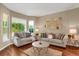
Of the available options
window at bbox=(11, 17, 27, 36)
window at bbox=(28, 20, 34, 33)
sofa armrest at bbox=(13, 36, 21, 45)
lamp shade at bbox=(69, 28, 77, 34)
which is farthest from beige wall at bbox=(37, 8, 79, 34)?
sofa armrest at bbox=(13, 36, 21, 45)

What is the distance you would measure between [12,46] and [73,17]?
8.99ft

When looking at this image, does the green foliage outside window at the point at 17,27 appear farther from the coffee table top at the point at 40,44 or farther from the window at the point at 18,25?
the coffee table top at the point at 40,44

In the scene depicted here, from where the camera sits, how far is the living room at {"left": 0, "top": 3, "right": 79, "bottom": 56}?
224cm

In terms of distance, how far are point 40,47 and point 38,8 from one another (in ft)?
4.74

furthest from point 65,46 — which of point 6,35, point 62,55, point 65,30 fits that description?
point 6,35

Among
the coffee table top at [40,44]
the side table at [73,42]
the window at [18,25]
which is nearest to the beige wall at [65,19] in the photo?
the side table at [73,42]

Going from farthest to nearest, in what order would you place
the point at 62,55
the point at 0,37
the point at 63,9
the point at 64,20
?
the point at 0,37 → the point at 64,20 → the point at 63,9 → the point at 62,55

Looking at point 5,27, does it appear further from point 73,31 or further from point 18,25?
point 73,31

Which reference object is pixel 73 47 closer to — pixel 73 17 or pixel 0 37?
pixel 73 17

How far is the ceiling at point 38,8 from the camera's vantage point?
7.23 feet

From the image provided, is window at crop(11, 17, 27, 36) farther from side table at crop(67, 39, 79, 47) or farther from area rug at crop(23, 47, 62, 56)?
side table at crop(67, 39, 79, 47)

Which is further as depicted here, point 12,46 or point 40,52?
point 12,46

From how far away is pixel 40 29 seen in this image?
2490 millimetres

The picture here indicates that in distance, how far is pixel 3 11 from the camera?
2592mm
